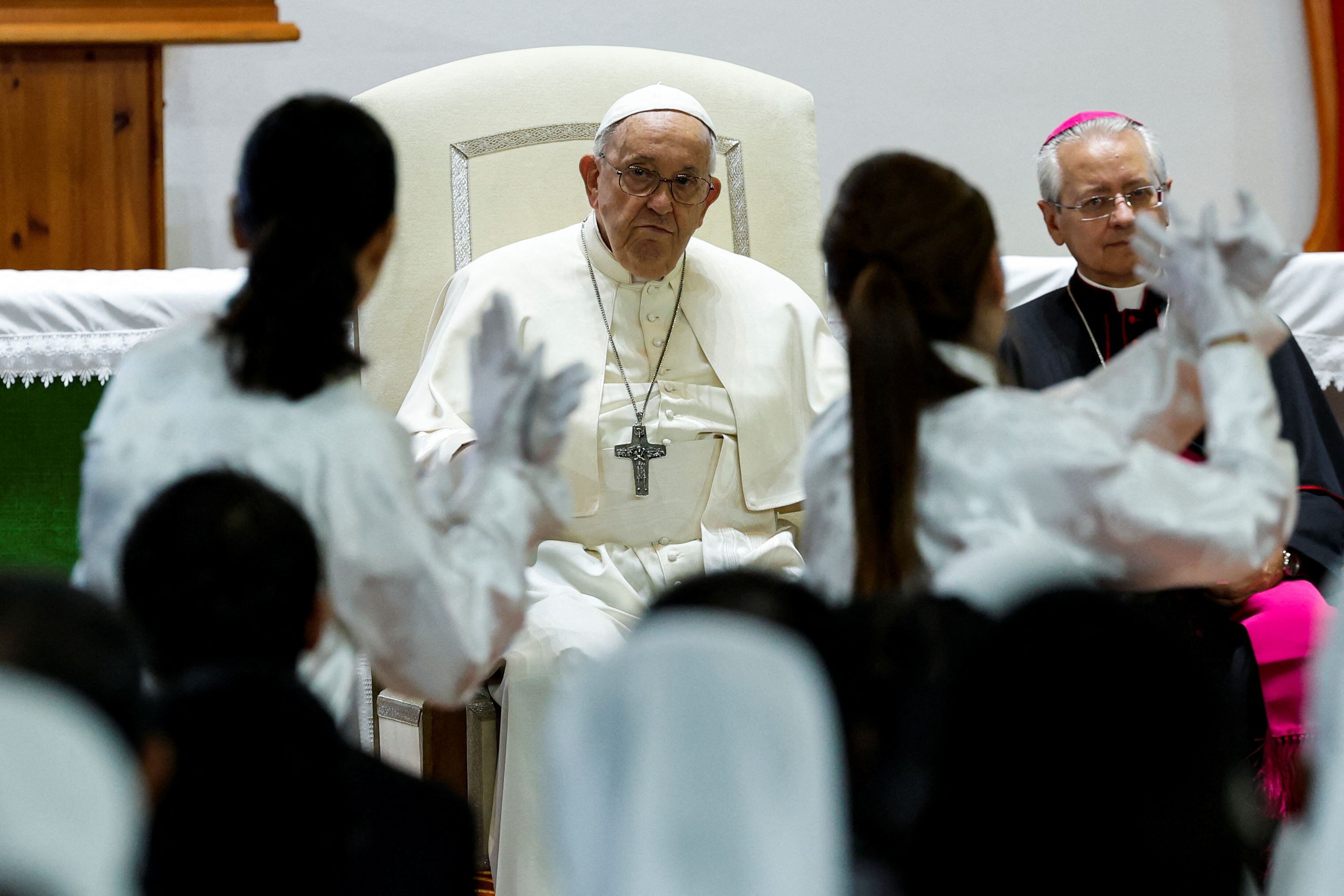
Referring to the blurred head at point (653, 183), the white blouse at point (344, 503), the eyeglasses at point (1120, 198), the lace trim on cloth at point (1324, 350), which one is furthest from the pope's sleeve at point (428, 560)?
the lace trim on cloth at point (1324, 350)

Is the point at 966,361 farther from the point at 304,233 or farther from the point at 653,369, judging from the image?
the point at 653,369

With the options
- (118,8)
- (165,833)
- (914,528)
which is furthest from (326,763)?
(118,8)

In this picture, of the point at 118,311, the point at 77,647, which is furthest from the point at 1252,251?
the point at 118,311

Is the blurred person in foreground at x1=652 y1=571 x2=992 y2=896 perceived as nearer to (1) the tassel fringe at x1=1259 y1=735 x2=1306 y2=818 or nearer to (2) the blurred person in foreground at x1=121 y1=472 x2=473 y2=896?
(2) the blurred person in foreground at x1=121 y1=472 x2=473 y2=896

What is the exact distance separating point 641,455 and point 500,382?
5.07ft

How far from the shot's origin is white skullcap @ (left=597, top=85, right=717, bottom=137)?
152 inches

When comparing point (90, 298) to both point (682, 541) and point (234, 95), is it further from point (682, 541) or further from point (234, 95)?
point (234, 95)

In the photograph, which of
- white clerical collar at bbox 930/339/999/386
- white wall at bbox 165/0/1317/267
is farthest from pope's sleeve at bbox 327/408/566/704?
white wall at bbox 165/0/1317/267

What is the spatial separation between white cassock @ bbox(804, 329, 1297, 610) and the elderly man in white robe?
1.44 metres

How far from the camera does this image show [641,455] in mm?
3678

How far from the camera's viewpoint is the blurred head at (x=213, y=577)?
5.10 ft

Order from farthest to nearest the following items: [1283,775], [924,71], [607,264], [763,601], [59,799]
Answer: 1. [924,71]
2. [607,264]
3. [1283,775]
4. [763,601]
5. [59,799]

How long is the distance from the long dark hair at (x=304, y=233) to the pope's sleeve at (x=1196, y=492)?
99 centimetres

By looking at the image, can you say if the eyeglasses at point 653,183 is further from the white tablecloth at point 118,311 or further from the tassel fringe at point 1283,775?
the tassel fringe at point 1283,775
